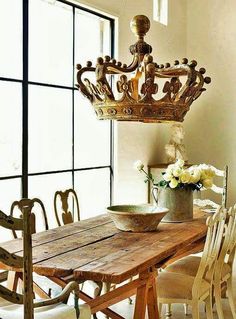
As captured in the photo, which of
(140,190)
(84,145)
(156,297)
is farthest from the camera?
(140,190)

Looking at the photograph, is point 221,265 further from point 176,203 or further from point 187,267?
point 176,203

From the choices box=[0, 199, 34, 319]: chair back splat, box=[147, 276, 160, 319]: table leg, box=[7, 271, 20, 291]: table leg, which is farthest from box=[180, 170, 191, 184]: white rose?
box=[0, 199, 34, 319]: chair back splat

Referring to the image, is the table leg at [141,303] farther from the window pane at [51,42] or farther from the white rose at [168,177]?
the window pane at [51,42]

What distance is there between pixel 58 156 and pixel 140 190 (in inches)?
56.1

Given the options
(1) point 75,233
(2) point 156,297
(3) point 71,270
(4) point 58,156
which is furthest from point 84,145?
(3) point 71,270

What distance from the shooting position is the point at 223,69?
6.61 metres

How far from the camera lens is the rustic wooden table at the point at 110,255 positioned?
2.38 m

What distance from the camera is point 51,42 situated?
4.85 meters

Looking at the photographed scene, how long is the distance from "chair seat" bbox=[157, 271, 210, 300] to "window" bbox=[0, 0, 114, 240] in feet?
5.80

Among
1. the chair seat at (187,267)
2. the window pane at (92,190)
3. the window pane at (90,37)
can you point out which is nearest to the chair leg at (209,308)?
the chair seat at (187,267)

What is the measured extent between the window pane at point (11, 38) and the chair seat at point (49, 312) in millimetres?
2382

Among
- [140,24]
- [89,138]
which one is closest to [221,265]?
[140,24]

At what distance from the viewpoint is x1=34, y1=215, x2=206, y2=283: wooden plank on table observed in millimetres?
2342

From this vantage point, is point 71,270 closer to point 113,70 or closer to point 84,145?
point 113,70
